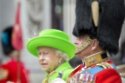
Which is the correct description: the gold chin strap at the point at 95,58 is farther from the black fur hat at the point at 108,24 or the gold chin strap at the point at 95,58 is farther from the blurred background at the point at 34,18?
the blurred background at the point at 34,18

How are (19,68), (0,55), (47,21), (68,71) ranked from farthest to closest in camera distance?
(47,21) → (0,55) → (19,68) → (68,71)

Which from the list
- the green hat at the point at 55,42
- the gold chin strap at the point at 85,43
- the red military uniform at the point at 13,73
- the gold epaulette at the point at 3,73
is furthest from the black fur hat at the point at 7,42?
the gold chin strap at the point at 85,43

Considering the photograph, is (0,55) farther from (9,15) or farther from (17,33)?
(17,33)

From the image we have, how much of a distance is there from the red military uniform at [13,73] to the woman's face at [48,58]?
7.96 feet

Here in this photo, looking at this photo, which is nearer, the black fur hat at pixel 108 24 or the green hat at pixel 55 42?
the black fur hat at pixel 108 24

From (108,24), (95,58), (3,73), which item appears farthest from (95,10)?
(3,73)

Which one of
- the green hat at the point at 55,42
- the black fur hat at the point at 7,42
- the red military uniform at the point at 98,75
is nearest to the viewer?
the red military uniform at the point at 98,75

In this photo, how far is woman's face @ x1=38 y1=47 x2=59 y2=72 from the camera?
707 centimetres

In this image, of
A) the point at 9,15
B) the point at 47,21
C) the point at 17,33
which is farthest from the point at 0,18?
the point at 17,33

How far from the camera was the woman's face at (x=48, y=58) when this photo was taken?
7070 mm

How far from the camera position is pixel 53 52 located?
280 inches

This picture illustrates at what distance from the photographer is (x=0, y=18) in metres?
17.9

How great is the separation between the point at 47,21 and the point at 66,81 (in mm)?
9978

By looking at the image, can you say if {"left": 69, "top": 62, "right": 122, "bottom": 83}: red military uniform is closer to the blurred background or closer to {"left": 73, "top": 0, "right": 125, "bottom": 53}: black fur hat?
{"left": 73, "top": 0, "right": 125, "bottom": 53}: black fur hat
